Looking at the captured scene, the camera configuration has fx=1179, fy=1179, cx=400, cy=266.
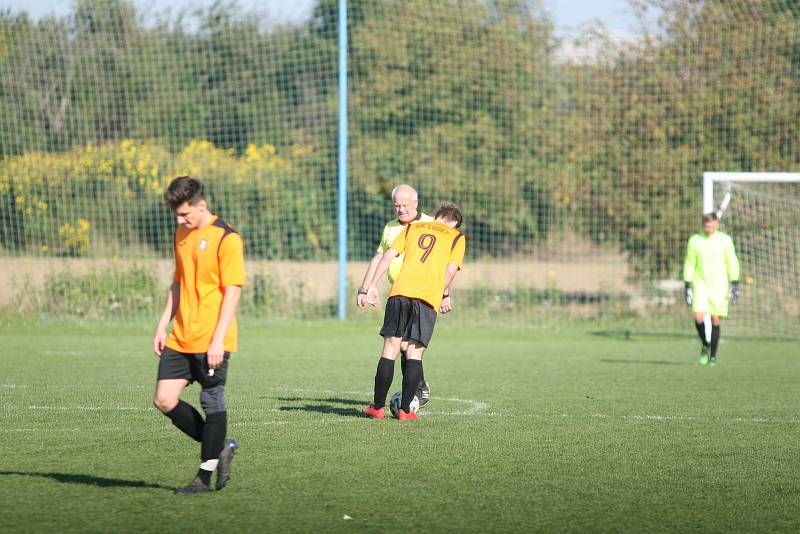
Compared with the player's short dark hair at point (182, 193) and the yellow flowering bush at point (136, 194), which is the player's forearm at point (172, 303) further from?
the yellow flowering bush at point (136, 194)

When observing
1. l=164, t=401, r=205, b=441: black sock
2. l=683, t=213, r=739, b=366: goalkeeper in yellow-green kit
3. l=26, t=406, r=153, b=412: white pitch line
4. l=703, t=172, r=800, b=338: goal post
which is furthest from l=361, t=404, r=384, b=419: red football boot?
l=703, t=172, r=800, b=338: goal post

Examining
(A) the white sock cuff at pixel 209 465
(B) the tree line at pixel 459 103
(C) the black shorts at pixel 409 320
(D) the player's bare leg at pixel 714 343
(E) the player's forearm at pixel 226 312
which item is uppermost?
(B) the tree line at pixel 459 103

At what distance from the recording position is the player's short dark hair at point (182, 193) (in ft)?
20.1

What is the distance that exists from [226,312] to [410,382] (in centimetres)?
333

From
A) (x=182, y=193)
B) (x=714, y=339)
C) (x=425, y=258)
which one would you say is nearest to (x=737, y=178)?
(x=714, y=339)

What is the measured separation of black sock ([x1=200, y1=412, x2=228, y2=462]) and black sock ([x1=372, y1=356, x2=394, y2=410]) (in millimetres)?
2967

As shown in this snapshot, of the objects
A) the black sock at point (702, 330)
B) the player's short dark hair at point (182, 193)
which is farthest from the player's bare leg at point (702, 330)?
the player's short dark hair at point (182, 193)

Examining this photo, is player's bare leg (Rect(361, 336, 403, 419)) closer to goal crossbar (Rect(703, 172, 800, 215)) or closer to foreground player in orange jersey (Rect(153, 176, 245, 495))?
foreground player in orange jersey (Rect(153, 176, 245, 495))

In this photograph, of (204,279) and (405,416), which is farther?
(405,416)

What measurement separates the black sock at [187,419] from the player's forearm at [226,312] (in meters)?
0.55

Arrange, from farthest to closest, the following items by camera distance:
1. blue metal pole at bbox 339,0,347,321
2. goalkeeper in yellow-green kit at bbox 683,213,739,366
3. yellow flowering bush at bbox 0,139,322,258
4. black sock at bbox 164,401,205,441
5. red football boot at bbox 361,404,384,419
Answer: yellow flowering bush at bbox 0,139,322,258 < blue metal pole at bbox 339,0,347,321 < goalkeeper in yellow-green kit at bbox 683,213,739,366 < red football boot at bbox 361,404,384,419 < black sock at bbox 164,401,205,441

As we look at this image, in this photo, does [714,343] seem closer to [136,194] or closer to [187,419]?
[187,419]

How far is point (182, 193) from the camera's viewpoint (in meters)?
6.12

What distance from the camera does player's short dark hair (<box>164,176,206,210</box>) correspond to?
20.1ft
